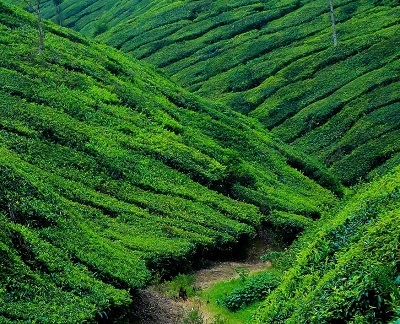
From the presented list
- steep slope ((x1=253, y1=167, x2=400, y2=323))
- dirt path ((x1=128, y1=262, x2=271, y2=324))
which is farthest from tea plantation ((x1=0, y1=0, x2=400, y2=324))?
dirt path ((x1=128, y1=262, x2=271, y2=324))

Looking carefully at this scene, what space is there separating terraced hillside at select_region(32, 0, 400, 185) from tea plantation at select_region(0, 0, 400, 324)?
8.2 inches

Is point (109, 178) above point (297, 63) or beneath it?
beneath

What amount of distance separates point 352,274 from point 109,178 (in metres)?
23.3

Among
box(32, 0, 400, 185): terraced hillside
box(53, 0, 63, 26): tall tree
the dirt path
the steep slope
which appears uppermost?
box(53, 0, 63, 26): tall tree

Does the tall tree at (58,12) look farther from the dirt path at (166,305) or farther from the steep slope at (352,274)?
the steep slope at (352,274)

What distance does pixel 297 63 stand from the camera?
60781mm

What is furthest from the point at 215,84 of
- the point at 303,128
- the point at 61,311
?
the point at 61,311

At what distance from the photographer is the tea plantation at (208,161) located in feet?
45.5

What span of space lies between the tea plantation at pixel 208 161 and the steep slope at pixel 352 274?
0.13 feet

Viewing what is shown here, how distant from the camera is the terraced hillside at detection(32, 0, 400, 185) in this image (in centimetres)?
4878

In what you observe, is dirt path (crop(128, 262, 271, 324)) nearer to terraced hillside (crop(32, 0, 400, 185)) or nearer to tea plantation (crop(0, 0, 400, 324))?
tea plantation (crop(0, 0, 400, 324))

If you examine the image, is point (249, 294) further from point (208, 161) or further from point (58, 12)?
point (58, 12)

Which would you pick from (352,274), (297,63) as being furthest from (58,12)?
(352,274)

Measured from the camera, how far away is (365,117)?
49688 mm
